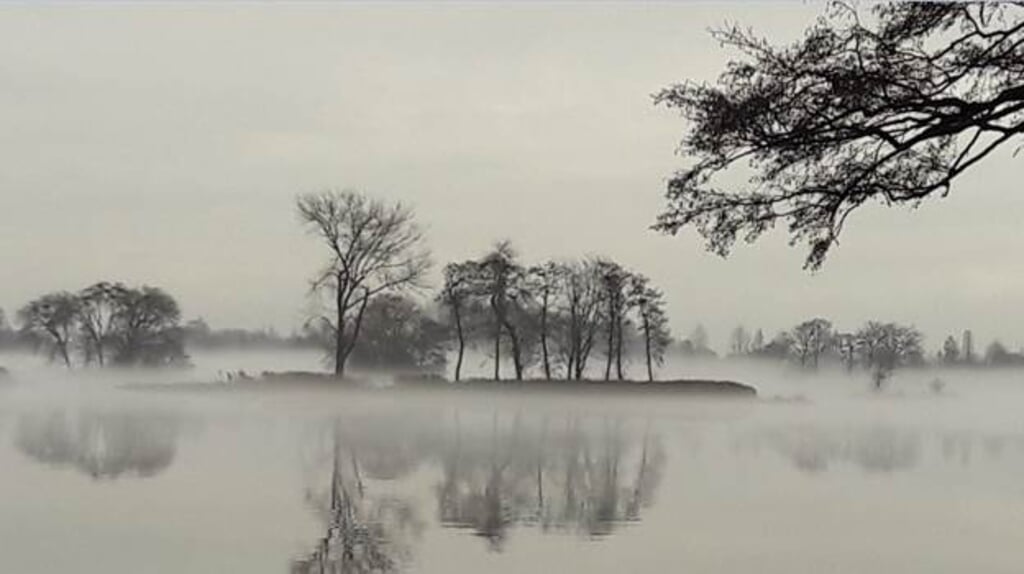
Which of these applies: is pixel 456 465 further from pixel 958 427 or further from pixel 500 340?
A: pixel 500 340

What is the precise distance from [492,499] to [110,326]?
48058 millimetres

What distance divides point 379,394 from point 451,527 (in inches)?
1430

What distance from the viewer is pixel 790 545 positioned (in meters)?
10.6

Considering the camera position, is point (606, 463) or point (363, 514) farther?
point (606, 463)

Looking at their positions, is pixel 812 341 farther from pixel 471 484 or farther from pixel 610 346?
pixel 471 484

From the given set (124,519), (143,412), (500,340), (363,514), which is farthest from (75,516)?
(500,340)

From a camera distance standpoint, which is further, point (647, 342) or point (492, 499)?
point (647, 342)

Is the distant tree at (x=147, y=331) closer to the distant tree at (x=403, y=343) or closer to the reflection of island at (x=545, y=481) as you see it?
the distant tree at (x=403, y=343)

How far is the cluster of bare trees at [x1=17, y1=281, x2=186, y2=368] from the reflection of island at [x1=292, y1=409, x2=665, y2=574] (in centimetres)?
3247

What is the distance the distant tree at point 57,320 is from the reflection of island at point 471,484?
35.8 meters

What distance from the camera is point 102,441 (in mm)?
21531

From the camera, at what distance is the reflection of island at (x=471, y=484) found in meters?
10.3

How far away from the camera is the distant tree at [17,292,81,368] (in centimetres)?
5762

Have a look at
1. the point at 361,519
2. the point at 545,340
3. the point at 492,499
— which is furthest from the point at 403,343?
the point at 361,519
